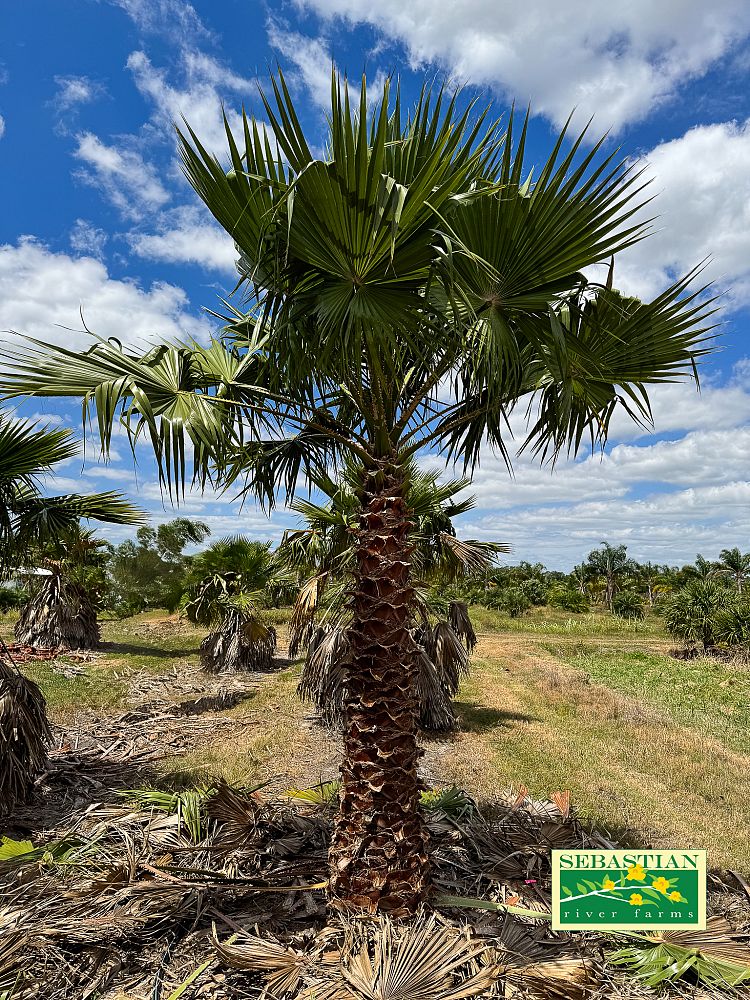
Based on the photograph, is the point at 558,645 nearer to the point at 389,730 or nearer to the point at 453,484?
the point at 453,484

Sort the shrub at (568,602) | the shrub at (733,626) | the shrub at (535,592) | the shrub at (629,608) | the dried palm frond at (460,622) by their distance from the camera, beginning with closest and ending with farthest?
the dried palm frond at (460,622), the shrub at (733,626), the shrub at (629,608), the shrub at (568,602), the shrub at (535,592)

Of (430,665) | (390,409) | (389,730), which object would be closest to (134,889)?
(389,730)

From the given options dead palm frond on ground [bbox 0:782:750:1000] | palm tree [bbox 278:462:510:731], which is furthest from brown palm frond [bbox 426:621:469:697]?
dead palm frond on ground [bbox 0:782:750:1000]

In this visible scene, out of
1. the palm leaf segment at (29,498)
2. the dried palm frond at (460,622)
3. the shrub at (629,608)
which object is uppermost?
the palm leaf segment at (29,498)

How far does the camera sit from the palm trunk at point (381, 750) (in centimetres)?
382

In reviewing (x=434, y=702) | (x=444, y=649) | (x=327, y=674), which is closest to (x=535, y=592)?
(x=434, y=702)

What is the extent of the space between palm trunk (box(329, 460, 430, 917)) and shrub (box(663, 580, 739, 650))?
31013mm

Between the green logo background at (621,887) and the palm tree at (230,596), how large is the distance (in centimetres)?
1373

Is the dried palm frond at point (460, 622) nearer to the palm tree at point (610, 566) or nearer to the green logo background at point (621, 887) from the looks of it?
the green logo background at point (621, 887)

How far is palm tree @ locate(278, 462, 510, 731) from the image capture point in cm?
817

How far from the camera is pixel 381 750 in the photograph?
3848 mm

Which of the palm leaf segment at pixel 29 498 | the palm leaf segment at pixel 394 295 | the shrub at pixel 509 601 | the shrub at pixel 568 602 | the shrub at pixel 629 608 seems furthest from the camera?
the shrub at pixel 568 602

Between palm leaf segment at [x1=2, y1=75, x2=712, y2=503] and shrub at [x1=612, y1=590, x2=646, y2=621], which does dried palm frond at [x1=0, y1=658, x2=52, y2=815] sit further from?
shrub at [x1=612, y1=590, x2=646, y2=621]

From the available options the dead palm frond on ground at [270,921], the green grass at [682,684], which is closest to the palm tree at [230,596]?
the dead palm frond on ground at [270,921]
